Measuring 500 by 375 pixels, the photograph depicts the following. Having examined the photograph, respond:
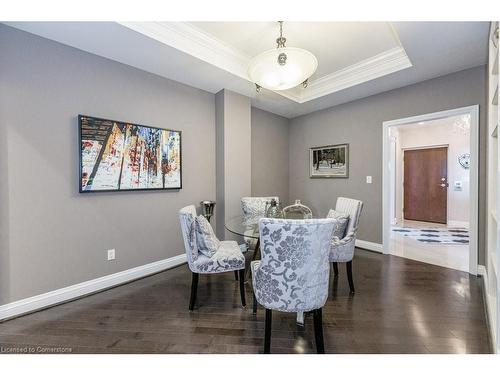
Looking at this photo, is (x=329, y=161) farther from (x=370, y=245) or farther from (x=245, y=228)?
(x=245, y=228)

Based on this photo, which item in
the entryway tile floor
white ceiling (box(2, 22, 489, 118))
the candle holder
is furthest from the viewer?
the candle holder

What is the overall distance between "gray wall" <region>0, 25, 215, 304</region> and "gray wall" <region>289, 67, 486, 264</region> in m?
2.74

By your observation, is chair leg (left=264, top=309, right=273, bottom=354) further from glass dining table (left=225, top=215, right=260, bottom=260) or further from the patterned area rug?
the patterned area rug

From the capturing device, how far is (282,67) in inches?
80.4

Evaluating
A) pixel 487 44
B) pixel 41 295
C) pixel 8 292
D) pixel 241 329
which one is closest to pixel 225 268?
pixel 241 329

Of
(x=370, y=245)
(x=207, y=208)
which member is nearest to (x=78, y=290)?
(x=207, y=208)

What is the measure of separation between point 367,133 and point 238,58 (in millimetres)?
2334

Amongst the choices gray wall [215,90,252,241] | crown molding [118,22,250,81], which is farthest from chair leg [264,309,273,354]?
crown molding [118,22,250,81]

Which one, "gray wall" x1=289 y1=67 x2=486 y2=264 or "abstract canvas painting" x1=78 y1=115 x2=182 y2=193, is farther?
"gray wall" x1=289 y1=67 x2=486 y2=264

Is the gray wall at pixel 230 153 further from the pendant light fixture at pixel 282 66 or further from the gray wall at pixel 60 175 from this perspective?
the pendant light fixture at pixel 282 66

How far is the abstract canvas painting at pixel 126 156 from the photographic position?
2.36 m

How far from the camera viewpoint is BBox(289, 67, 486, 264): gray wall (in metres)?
2.81

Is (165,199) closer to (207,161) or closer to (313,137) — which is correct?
(207,161)

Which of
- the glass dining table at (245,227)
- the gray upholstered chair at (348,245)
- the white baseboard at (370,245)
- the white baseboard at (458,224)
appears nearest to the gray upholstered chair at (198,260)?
the glass dining table at (245,227)
